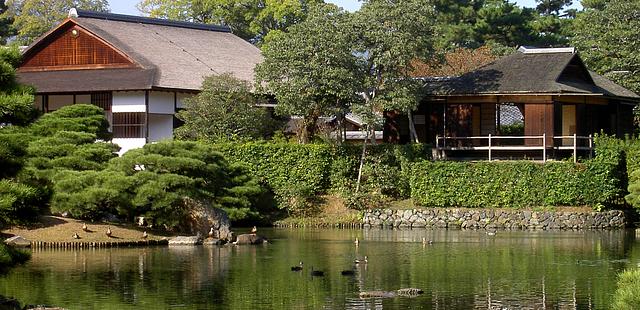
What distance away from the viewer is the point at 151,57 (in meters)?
51.4

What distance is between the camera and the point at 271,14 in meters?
73.1

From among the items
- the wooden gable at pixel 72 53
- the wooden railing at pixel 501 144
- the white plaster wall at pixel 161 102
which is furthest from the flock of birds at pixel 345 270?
the wooden gable at pixel 72 53

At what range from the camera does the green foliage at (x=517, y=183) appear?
42.1 metres

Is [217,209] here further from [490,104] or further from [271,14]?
[271,14]

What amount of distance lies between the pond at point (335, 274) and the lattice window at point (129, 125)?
14258 millimetres

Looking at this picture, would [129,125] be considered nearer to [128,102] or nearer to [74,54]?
[128,102]

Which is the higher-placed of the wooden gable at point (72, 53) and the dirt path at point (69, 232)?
the wooden gable at point (72, 53)

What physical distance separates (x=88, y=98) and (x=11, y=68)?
3293 centimetres

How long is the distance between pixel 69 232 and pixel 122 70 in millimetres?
17681

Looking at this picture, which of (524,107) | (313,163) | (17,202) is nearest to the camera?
(17,202)

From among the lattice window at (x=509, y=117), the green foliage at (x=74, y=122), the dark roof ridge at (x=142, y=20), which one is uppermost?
the dark roof ridge at (x=142, y=20)

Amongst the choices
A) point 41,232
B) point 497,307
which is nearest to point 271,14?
point 41,232

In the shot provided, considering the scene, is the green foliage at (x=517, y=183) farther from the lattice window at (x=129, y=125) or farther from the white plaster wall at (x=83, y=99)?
the white plaster wall at (x=83, y=99)

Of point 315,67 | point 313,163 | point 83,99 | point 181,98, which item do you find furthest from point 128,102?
point 315,67
